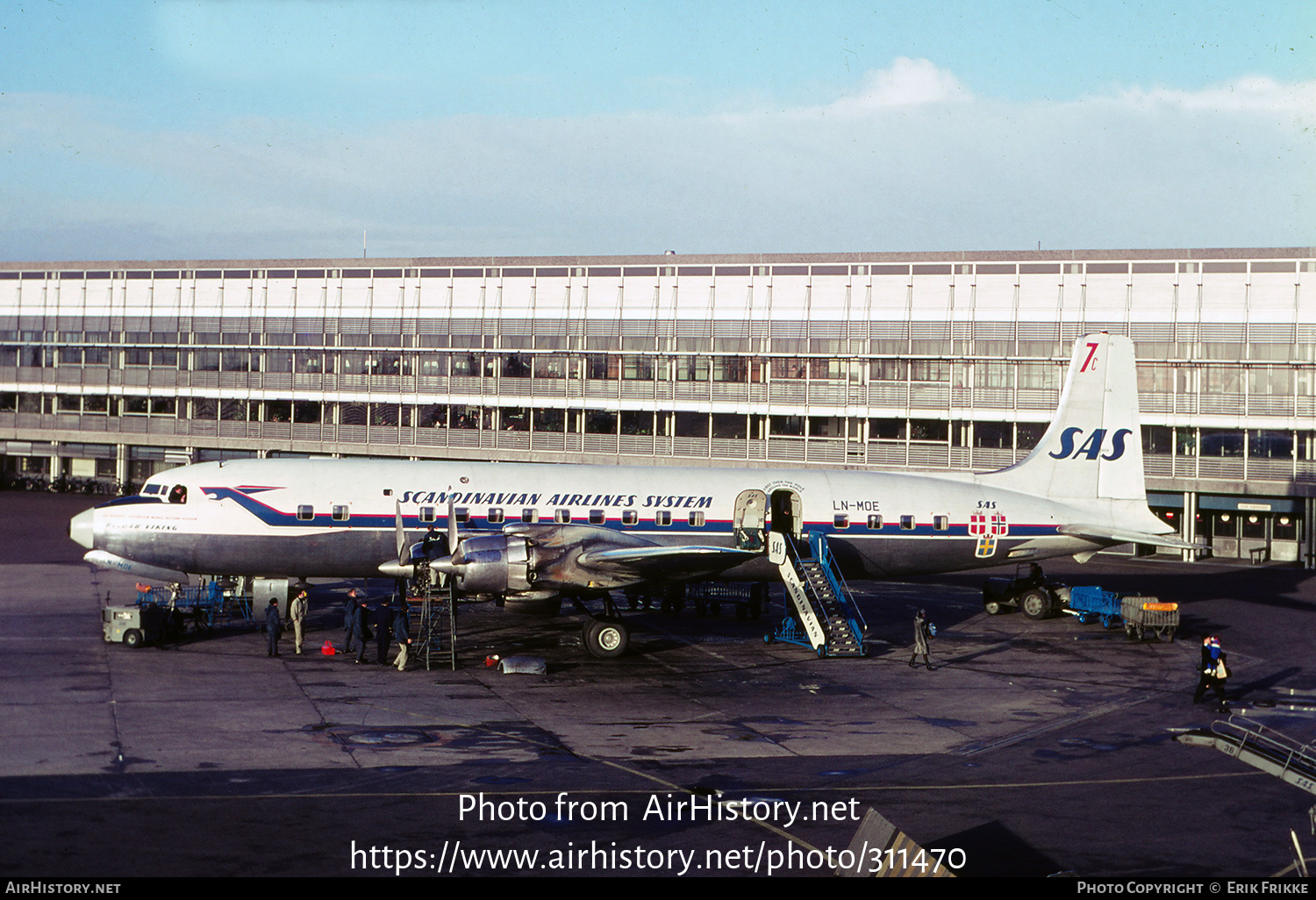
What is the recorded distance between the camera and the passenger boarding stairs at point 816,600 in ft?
99.1

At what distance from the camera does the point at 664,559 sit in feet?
91.7

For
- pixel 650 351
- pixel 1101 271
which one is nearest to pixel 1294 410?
pixel 1101 271

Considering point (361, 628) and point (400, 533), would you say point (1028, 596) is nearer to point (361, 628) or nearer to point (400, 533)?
point (400, 533)

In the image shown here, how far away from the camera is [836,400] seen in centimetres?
5425

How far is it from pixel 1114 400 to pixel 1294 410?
1912cm

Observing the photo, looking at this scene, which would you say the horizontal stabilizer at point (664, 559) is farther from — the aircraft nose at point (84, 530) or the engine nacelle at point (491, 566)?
the aircraft nose at point (84, 530)

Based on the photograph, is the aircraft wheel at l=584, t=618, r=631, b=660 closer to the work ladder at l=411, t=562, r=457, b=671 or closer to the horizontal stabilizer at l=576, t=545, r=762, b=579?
the horizontal stabilizer at l=576, t=545, r=762, b=579

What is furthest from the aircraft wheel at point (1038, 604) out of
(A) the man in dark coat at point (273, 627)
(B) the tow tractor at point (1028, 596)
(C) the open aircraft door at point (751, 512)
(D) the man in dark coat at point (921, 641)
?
(A) the man in dark coat at point (273, 627)

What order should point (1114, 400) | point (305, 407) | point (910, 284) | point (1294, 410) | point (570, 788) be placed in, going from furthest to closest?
point (305, 407)
point (910, 284)
point (1294, 410)
point (1114, 400)
point (570, 788)

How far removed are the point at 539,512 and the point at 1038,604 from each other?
18195 millimetres

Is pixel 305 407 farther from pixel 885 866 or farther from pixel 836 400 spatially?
pixel 885 866

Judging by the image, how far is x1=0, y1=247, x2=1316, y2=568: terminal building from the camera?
50906 millimetres

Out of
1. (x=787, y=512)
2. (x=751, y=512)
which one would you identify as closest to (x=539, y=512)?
(x=751, y=512)

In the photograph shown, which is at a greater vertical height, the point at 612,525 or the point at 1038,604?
the point at 612,525
